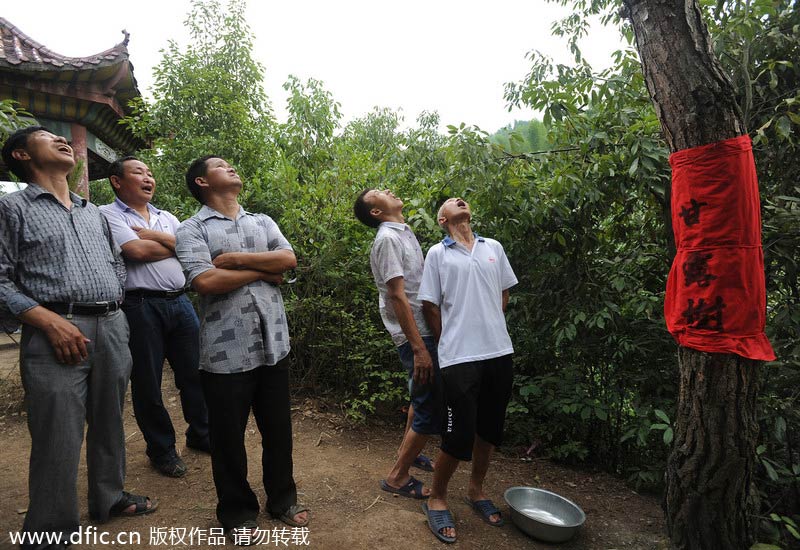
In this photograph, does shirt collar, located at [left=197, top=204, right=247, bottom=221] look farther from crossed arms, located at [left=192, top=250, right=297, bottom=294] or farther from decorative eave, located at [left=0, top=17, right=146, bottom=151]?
decorative eave, located at [left=0, top=17, right=146, bottom=151]

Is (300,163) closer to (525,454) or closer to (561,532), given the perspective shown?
(525,454)

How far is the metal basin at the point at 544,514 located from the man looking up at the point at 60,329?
217cm

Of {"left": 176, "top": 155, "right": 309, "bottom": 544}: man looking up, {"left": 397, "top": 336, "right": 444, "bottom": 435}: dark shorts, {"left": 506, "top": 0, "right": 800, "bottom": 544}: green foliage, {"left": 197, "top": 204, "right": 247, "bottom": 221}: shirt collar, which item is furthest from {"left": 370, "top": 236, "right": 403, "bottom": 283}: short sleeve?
{"left": 506, "top": 0, "right": 800, "bottom": 544}: green foliage

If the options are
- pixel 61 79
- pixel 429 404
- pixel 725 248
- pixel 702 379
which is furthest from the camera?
pixel 61 79

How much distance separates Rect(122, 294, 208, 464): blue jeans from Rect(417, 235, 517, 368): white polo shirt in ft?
5.21

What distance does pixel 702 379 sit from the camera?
1.93 m

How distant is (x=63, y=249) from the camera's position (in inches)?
84.7

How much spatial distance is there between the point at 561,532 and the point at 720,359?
4.04 ft

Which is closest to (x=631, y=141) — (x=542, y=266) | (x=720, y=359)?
(x=542, y=266)

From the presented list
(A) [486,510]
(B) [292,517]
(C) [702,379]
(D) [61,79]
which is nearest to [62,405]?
(B) [292,517]

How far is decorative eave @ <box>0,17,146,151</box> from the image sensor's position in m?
5.49

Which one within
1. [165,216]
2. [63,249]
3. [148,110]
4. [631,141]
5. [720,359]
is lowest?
[720,359]

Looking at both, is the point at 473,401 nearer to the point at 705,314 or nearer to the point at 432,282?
the point at 432,282

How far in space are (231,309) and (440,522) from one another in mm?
1568
